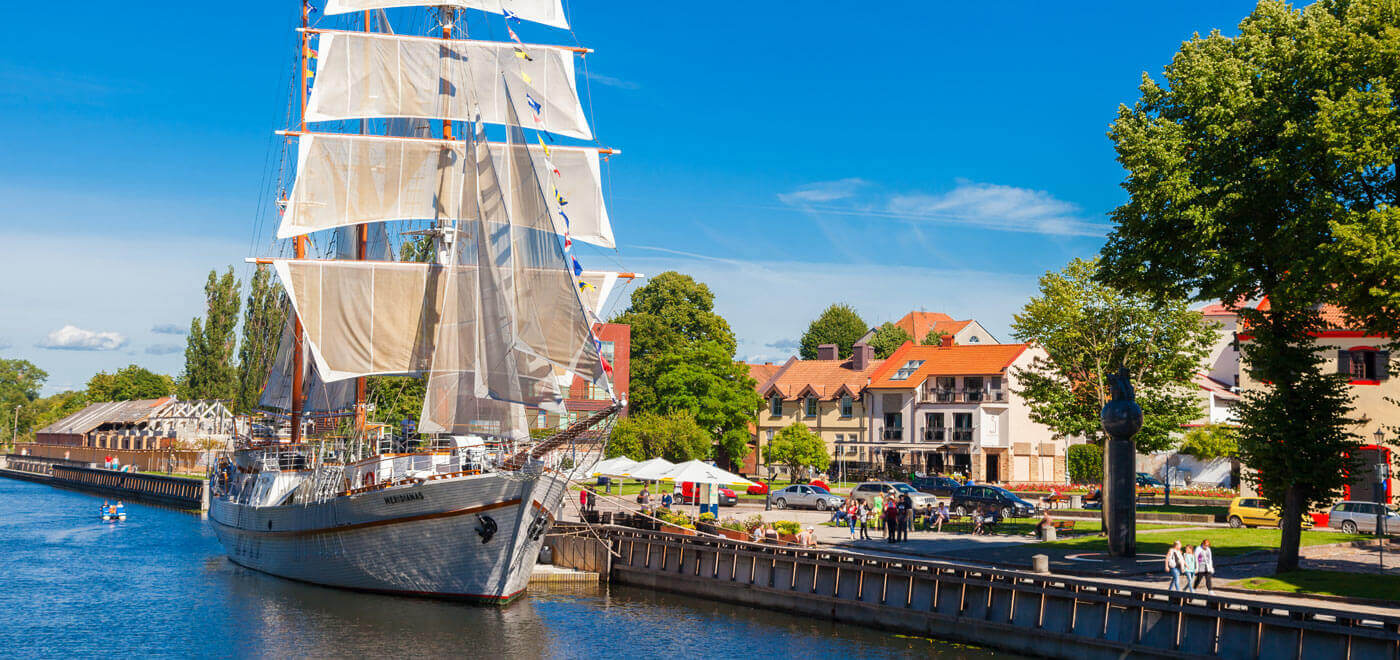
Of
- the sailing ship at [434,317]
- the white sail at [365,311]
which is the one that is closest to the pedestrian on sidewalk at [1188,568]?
the sailing ship at [434,317]

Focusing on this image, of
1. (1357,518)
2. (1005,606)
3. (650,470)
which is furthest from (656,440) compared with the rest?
(1005,606)

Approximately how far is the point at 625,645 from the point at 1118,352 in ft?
93.0

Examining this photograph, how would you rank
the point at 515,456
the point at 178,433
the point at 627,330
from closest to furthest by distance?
the point at 515,456 → the point at 627,330 → the point at 178,433

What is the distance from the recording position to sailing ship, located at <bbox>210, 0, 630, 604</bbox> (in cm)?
3691

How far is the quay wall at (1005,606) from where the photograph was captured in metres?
23.5

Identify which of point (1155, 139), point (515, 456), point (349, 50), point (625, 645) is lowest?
point (625, 645)

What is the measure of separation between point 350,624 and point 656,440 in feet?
144

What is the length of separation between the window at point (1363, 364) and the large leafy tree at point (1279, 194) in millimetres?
19979

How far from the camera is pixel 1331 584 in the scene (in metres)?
29.7

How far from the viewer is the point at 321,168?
49.3 metres

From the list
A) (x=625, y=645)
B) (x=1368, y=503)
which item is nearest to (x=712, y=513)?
(x=625, y=645)

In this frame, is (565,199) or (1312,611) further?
(565,199)

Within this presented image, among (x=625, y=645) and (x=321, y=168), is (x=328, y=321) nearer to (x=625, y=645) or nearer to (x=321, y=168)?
(x=321, y=168)

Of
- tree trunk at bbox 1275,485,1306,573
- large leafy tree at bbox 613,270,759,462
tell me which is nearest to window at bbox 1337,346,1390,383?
tree trunk at bbox 1275,485,1306,573
